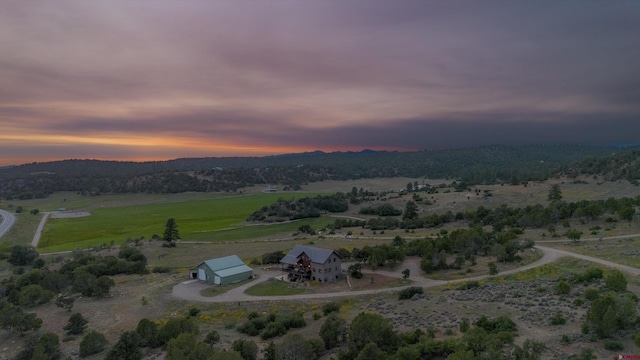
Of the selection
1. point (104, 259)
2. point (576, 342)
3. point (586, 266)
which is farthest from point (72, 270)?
point (586, 266)

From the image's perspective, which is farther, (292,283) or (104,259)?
(104,259)

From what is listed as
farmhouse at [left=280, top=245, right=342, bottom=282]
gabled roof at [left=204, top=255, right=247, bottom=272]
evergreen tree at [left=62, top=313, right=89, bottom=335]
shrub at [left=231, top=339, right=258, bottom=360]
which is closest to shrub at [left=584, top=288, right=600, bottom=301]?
farmhouse at [left=280, top=245, right=342, bottom=282]

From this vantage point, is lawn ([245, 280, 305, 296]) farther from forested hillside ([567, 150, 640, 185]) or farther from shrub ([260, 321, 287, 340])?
forested hillside ([567, 150, 640, 185])

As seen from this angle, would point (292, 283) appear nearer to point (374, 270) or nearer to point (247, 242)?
point (374, 270)

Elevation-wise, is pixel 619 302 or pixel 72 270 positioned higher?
pixel 619 302

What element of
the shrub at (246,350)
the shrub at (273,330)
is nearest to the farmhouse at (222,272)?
the shrub at (273,330)

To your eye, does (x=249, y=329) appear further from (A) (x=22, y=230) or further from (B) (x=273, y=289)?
(A) (x=22, y=230)

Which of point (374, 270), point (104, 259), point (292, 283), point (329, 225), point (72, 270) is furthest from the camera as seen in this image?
point (329, 225)
